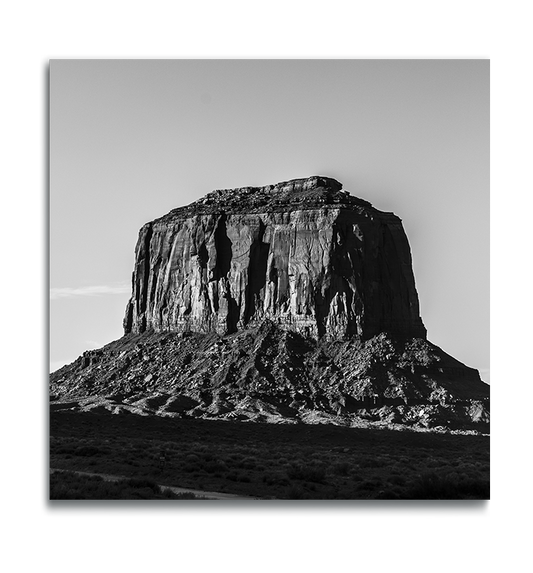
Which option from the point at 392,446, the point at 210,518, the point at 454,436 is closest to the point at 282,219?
the point at 454,436

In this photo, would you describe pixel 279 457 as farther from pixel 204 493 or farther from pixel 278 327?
pixel 278 327

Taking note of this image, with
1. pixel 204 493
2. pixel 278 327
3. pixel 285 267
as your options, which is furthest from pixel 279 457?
pixel 285 267

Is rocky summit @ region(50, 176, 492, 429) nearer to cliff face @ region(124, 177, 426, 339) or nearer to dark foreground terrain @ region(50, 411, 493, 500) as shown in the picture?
cliff face @ region(124, 177, 426, 339)

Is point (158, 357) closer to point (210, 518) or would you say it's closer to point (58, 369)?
point (58, 369)

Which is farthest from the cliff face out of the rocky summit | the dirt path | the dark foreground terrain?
the dirt path

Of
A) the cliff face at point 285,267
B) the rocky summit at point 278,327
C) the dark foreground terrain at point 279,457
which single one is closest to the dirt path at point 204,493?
the dark foreground terrain at point 279,457
